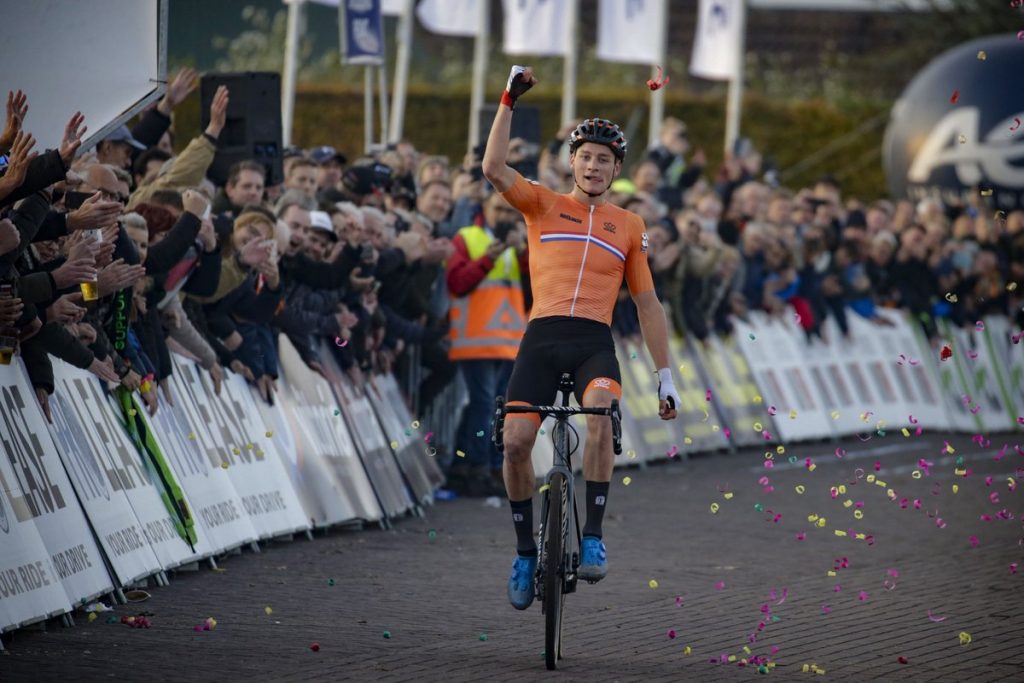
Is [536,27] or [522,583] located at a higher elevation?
[536,27]

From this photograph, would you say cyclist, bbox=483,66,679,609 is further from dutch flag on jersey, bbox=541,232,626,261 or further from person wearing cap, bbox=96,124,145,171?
person wearing cap, bbox=96,124,145,171

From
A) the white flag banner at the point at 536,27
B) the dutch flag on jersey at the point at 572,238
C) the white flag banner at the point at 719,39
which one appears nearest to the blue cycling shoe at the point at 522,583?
the dutch flag on jersey at the point at 572,238

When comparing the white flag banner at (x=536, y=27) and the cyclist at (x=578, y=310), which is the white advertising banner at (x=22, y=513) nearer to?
the cyclist at (x=578, y=310)

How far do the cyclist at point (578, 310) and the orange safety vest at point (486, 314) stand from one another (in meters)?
6.84

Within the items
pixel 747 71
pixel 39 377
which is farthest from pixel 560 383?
pixel 747 71

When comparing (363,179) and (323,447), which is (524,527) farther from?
(363,179)

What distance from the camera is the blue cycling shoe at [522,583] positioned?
9852 mm

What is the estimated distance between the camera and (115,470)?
1138cm

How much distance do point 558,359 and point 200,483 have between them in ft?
10.8

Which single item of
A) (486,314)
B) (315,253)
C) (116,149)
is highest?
(116,149)

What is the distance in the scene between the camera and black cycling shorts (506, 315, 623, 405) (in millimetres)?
10141

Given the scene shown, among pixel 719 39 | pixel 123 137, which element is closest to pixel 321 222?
pixel 123 137

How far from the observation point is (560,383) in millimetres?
10320

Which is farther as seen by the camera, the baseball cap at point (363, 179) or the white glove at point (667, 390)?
the baseball cap at point (363, 179)
